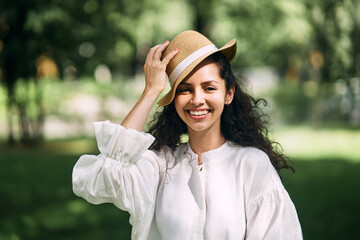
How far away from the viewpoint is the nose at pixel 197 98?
6.38 ft

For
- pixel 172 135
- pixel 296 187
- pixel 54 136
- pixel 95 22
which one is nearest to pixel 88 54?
pixel 95 22

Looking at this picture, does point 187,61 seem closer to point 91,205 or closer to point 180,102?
point 180,102

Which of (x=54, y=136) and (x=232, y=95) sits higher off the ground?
(x=232, y=95)

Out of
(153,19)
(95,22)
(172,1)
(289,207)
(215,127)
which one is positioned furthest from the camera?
(153,19)

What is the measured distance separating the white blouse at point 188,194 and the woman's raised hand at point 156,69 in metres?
0.23

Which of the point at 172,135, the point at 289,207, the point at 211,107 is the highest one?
the point at 211,107

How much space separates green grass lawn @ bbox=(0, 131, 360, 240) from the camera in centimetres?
530

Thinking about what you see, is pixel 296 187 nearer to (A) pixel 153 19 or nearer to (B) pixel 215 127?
(B) pixel 215 127

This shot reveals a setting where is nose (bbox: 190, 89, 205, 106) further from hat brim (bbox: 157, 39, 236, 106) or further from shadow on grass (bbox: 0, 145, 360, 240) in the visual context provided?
shadow on grass (bbox: 0, 145, 360, 240)

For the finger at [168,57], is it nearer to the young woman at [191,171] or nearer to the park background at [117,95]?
the young woman at [191,171]

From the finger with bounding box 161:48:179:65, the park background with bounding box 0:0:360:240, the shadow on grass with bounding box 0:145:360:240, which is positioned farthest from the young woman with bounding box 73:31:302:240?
the shadow on grass with bounding box 0:145:360:240

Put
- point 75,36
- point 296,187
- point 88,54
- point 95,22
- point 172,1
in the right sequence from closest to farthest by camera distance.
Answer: point 296,187 < point 95,22 < point 75,36 < point 88,54 < point 172,1

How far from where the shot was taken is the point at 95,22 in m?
9.68

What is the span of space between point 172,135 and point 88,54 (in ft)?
31.1
